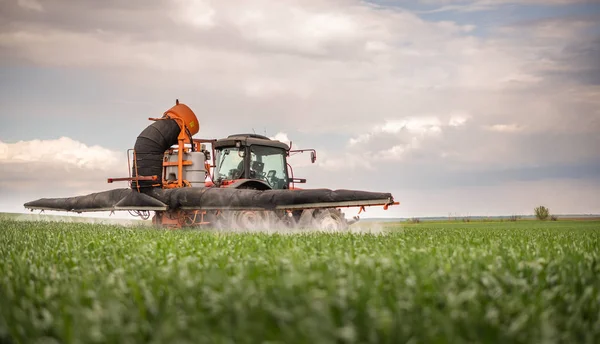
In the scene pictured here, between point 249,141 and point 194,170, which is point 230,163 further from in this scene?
point 194,170

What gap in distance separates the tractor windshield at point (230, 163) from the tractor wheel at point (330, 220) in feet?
10.1

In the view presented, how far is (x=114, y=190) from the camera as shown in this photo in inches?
812

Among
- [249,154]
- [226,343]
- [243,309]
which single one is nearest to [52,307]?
[243,309]

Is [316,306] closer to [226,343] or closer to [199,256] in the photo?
[226,343]

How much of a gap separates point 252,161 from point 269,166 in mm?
709

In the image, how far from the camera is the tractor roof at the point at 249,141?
19.2 metres

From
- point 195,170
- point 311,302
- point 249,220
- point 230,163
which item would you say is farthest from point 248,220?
point 311,302

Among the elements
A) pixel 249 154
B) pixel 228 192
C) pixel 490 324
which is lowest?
pixel 490 324

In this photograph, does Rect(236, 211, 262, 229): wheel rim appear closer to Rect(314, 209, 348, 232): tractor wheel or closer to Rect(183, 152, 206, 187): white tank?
Rect(314, 209, 348, 232): tractor wheel

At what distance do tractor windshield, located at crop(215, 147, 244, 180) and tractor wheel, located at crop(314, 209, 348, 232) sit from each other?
121 inches

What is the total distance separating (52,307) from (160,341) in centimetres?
187

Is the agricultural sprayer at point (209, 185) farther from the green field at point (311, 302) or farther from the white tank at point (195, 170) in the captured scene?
the green field at point (311, 302)

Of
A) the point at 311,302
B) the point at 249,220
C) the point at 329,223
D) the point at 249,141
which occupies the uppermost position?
the point at 249,141

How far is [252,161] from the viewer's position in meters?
19.4
